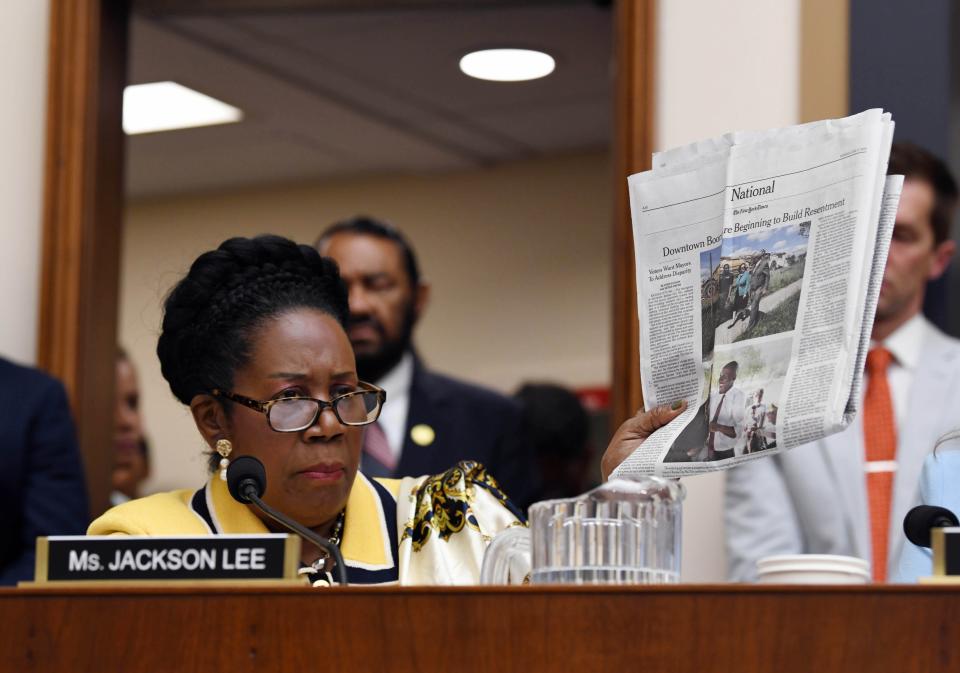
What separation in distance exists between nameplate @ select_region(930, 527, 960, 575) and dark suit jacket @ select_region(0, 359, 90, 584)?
2.14 metres

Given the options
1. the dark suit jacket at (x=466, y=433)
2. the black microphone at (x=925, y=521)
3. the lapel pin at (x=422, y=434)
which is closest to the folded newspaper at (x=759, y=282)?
the black microphone at (x=925, y=521)

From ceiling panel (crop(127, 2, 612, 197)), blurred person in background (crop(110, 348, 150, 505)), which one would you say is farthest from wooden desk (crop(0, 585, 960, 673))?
blurred person in background (crop(110, 348, 150, 505))

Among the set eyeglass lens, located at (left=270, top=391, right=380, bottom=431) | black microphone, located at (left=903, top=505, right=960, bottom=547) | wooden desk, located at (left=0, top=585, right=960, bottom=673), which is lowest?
wooden desk, located at (left=0, top=585, right=960, bottom=673)

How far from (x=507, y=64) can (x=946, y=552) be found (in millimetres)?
4098

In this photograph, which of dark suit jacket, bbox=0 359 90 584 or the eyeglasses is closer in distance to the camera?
the eyeglasses

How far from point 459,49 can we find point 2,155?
1739mm

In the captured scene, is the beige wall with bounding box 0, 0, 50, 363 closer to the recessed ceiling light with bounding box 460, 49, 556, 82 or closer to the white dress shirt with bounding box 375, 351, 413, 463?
the white dress shirt with bounding box 375, 351, 413, 463

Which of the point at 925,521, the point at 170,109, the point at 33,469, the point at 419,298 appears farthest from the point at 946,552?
the point at 170,109

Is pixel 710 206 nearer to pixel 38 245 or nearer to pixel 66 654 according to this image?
pixel 66 654

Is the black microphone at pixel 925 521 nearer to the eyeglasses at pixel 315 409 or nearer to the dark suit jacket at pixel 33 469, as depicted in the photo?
the eyeglasses at pixel 315 409

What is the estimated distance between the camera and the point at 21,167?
386 centimetres

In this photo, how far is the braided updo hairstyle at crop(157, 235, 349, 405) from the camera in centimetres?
238

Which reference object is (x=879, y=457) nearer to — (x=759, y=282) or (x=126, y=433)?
(x=759, y=282)

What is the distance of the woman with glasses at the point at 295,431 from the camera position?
2.22 meters
